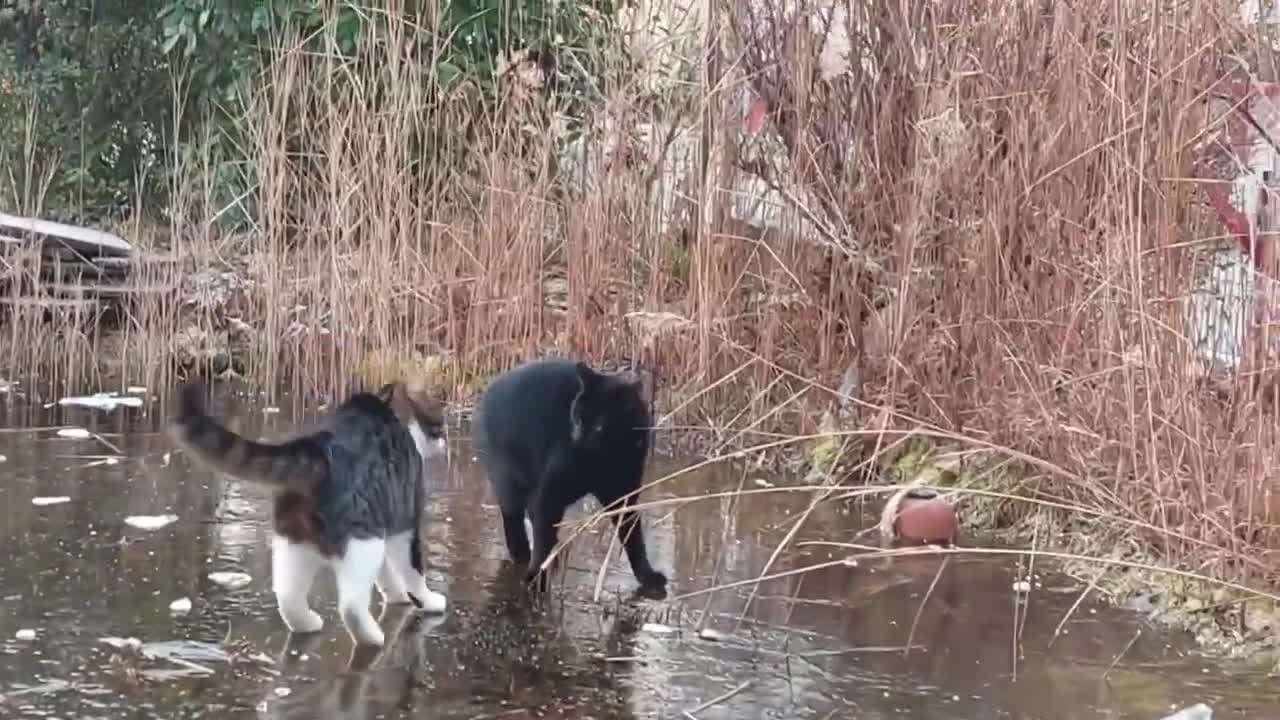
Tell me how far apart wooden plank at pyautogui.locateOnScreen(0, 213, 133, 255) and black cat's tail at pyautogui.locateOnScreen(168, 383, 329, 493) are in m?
4.51

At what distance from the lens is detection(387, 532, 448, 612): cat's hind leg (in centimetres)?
404

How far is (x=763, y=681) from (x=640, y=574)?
2.71 ft

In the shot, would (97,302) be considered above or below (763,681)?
above

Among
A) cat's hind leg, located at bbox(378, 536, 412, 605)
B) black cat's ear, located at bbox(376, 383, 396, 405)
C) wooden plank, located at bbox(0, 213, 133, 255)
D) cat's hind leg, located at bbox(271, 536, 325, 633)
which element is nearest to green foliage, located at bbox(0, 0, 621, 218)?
wooden plank, located at bbox(0, 213, 133, 255)

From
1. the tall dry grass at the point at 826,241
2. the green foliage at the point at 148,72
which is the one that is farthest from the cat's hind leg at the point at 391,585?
the green foliage at the point at 148,72

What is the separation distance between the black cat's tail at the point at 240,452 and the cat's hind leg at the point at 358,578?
0.19 metres

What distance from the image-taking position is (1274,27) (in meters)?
4.16

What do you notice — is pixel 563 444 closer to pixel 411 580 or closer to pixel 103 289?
pixel 411 580

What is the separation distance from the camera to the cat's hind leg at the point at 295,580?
3588 millimetres

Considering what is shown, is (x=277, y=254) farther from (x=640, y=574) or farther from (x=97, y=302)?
(x=640, y=574)

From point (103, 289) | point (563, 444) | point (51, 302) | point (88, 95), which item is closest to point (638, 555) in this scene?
point (563, 444)

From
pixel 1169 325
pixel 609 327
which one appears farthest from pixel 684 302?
pixel 1169 325

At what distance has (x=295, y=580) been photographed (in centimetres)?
367

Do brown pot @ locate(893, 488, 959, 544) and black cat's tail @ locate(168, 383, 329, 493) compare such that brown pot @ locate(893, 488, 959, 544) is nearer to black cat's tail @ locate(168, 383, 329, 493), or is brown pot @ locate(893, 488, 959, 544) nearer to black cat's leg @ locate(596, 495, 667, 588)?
black cat's leg @ locate(596, 495, 667, 588)
